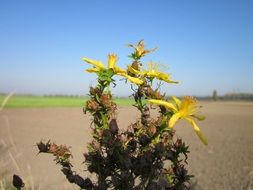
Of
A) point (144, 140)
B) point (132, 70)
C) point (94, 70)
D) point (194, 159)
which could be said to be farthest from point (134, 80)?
point (194, 159)

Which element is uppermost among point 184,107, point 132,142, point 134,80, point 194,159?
point 134,80

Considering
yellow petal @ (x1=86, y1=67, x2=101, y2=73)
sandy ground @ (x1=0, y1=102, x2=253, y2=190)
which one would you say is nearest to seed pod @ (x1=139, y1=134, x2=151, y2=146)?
yellow petal @ (x1=86, y1=67, x2=101, y2=73)

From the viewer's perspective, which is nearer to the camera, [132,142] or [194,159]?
[132,142]

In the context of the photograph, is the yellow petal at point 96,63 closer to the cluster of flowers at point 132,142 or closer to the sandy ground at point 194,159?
the cluster of flowers at point 132,142

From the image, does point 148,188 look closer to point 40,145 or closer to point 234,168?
point 40,145

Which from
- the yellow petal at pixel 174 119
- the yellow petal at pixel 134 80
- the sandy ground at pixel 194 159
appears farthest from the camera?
the sandy ground at pixel 194 159

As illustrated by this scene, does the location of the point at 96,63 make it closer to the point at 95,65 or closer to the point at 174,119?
the point at 95,65

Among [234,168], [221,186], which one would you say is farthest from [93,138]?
[234,168]

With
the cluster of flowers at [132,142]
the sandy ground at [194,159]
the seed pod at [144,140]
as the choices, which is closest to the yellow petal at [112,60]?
the cluster of flowers at [132,142]
